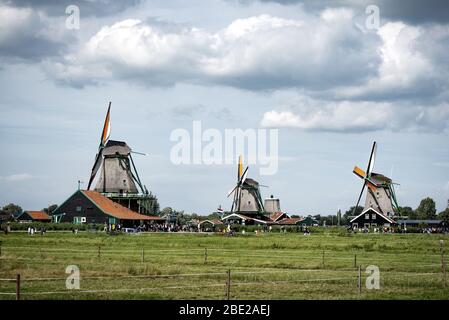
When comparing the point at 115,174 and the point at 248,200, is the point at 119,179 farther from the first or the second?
the point at 248,200

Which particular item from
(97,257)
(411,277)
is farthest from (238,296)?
(97,257)

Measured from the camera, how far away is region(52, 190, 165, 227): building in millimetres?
91750

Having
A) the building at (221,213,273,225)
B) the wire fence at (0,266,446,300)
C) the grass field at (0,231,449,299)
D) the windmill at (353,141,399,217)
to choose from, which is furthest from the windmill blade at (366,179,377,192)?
the wire fence at (0,266,446,300)

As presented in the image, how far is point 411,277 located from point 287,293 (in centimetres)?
890

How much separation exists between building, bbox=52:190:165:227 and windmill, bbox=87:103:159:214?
6.87 metres

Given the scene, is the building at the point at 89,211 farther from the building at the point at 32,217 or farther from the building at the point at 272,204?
the building at the point at 272,204

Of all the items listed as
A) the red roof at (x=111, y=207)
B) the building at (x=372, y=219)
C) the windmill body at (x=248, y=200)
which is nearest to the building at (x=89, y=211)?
the red roof at (x=111, y=207)

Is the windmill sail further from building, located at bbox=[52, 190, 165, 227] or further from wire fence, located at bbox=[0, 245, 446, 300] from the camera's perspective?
wire fence, located at bbox=[0, 245, 446, 300]

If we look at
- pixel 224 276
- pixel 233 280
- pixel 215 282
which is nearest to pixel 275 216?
pixel 224 276

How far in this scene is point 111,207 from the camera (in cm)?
9450

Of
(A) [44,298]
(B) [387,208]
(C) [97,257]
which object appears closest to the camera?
(A) [44,298]
